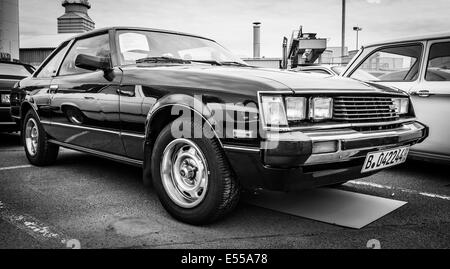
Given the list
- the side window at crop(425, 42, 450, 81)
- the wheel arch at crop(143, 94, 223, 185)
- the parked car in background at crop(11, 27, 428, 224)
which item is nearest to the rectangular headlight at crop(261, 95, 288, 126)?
the parked car in background at crop(11, 27, 428, 224)

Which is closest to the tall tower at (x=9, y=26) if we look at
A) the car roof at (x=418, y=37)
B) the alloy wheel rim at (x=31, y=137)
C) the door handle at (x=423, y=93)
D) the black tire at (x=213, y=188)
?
the alloy wheel rim at (x=31, y=137)

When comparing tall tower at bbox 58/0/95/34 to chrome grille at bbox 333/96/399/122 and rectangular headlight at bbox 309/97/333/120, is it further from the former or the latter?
rectangular headlight at bbox 309/97/333/120

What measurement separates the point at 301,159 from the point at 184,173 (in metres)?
0.93

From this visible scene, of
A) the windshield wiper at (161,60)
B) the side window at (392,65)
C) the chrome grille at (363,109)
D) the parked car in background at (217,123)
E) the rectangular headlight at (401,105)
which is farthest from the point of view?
the side window at (392,65)

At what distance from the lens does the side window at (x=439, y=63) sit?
425 cm

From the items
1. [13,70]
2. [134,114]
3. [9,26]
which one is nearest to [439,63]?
[134,114]

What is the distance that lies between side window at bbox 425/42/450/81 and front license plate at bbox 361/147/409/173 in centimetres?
172

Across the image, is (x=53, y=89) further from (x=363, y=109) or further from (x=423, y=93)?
(x=423, y=93)

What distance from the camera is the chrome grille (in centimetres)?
258

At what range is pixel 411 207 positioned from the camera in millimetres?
3221

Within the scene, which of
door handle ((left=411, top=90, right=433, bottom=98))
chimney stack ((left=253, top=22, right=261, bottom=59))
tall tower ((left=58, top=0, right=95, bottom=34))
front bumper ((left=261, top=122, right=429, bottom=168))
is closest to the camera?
front bumper ((left=261, top=122, right=429, bottom=168))

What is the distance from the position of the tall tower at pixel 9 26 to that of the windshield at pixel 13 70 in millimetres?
18049

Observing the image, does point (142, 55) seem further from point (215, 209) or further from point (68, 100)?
point (215, 209)

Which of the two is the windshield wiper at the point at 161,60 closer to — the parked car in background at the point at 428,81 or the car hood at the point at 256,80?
the car hood at the point at 256,80
